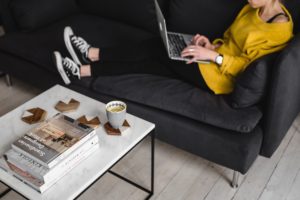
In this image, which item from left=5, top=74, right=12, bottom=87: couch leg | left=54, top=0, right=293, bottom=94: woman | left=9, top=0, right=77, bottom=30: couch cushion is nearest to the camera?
left=54, top=0, right=293, bottom=94: woman

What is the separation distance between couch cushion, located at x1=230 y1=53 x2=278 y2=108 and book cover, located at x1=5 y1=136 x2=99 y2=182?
71 cm

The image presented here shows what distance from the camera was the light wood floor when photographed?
65.6 inches

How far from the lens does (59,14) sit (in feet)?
8.07

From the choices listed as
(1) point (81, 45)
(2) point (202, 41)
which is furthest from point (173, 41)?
(1) point (81, 45)

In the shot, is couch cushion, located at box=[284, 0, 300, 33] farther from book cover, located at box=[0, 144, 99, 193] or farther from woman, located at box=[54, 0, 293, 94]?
book cover, located at box=[0, 144, 99, 193]

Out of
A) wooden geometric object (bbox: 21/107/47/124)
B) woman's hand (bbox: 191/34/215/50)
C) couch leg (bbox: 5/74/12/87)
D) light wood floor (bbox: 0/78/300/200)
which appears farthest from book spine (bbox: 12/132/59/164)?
couch leg (bbox: 5/74/12/87)

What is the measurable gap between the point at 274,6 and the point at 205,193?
3.10 feet

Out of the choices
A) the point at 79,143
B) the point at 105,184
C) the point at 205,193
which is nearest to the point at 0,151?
the point at 79,143

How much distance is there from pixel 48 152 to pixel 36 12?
1418 millimetres

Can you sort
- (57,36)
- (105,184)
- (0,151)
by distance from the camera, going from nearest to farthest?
(0,151) < (105,184) < (57,36)

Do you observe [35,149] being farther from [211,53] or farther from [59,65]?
[211,53]

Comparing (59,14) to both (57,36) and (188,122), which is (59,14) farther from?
(188,122)

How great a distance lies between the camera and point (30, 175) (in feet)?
3.77

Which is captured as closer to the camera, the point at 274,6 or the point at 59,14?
the point at 274,6
